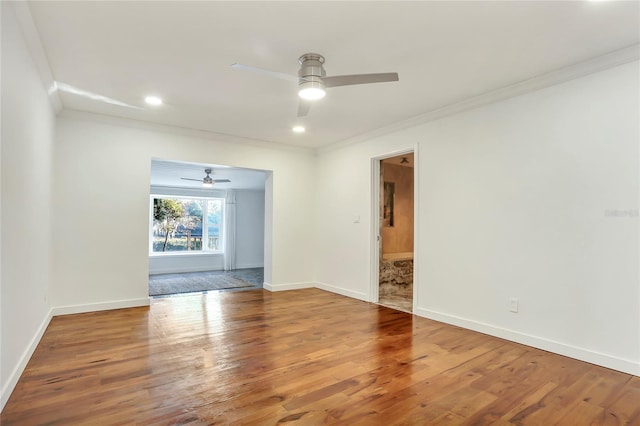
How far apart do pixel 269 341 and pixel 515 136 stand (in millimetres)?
3071

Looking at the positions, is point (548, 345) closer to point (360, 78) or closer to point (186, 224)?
point (360, 78)

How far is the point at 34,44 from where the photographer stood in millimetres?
2488

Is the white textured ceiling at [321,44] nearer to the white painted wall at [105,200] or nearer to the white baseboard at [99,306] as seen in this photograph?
the white painted wall at [105,200]

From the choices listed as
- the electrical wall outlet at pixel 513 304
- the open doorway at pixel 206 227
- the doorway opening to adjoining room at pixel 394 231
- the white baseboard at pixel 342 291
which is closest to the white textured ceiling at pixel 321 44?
the doorway opening to adjoining room at pixel 394 231

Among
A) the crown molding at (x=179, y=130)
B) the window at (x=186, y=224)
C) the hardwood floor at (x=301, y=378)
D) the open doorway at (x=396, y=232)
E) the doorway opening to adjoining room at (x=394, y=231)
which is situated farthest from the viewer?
the window at (x=186, y=224)

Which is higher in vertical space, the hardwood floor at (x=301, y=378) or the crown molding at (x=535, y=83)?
the crown molding at (x=535, y=83)

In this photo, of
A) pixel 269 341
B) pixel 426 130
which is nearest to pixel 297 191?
pixel 426 130

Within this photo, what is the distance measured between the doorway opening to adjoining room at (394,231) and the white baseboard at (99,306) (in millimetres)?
3182

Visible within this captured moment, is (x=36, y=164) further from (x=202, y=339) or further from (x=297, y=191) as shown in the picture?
(x=297, y=191)

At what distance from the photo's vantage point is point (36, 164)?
9.52ft

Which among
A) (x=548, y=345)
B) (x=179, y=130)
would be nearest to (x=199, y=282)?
(x=179, y=130)

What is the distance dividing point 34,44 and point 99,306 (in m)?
3.04

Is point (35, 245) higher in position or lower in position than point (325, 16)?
lower

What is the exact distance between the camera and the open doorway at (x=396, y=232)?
17.1ft
